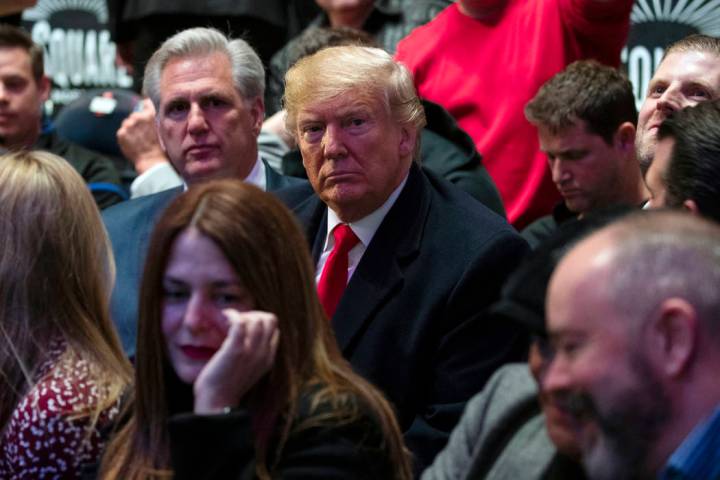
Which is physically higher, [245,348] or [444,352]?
[245,348]

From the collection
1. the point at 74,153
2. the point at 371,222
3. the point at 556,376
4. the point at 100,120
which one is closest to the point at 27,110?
the point at 74,153

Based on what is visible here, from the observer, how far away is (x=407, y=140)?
407cm

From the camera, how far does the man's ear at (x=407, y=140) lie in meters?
4.04

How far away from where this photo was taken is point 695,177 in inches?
122

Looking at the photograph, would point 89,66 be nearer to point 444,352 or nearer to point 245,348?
point 444,352

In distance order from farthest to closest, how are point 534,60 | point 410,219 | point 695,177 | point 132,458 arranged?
1. point 534,60
2. point 410,219
3. point 695,177
4. point 132,458

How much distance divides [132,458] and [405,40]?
10.0 feet

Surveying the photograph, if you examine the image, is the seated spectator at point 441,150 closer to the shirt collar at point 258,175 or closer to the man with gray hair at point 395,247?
the shirt collar at point 258,175

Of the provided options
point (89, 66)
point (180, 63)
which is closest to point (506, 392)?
point (180, 63)

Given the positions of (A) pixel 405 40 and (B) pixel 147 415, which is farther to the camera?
(A) pixel 405 40

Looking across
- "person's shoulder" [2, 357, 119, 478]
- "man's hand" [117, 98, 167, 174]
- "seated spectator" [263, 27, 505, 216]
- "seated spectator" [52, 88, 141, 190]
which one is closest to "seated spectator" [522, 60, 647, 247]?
"seated spectator" [263, 27, 505, 216]

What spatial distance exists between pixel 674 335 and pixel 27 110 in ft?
15.0

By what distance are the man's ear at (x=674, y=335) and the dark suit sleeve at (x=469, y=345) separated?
A: 4.70 feet

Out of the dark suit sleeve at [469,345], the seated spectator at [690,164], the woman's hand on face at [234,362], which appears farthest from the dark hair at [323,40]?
the woman's hand on face at [234,362]
